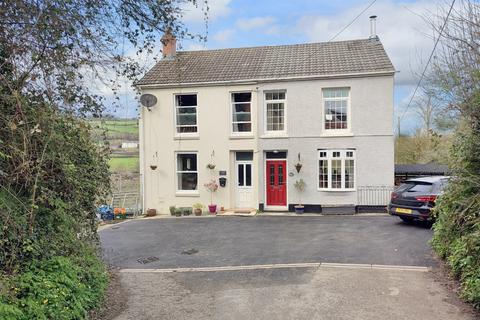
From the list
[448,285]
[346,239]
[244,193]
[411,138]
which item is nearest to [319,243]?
[346,239]

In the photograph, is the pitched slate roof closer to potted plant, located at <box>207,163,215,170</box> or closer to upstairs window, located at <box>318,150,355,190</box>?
upstairs window, located at <box>318,150,355,190</box>

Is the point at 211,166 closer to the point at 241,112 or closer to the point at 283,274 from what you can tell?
the point at 241,112

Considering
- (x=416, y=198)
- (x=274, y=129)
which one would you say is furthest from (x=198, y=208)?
(x=416, y=198)

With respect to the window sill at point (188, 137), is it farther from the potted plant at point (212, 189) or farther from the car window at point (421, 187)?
the car window at point (421, 187)

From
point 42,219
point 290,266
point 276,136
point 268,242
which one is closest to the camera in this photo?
point 42,219

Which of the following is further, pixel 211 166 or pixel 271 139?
pixel 211 166

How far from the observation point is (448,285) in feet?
21.3

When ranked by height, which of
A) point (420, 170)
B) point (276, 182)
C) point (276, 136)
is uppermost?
point (276, 136)

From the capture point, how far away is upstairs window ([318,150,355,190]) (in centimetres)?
1798

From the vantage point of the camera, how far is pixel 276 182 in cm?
1892

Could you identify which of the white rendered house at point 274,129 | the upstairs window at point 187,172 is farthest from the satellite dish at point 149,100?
the upstairs window at point 187,172

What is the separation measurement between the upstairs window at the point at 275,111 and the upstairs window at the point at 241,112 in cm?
85

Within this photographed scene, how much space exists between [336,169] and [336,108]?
2870 millimetres

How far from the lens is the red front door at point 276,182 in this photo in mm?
18828
